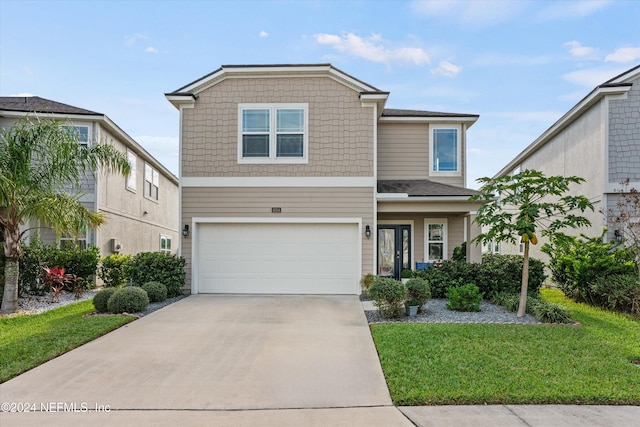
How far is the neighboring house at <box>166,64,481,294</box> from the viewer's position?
12.2m

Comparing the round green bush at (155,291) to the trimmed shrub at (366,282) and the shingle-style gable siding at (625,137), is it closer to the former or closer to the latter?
the trimmed shrub at (366,282)

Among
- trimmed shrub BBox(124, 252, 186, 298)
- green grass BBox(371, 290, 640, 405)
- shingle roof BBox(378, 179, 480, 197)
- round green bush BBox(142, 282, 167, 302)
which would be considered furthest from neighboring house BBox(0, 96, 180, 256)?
green grass BBox(371, 290, 640, 405)

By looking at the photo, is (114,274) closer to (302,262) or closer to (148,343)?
(302,262)

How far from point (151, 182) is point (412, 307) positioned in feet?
50.4

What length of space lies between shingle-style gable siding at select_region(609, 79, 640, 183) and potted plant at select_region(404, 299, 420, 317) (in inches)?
293

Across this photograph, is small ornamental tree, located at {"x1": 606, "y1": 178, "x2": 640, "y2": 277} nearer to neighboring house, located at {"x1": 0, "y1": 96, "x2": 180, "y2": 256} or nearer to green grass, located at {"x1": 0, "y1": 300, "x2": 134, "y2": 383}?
green grass, located at {"x1": 0, "y1": 300, "x2": 134, "y2": 383}

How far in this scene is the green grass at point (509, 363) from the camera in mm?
4695

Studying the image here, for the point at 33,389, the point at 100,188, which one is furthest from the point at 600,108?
the point at 100,188

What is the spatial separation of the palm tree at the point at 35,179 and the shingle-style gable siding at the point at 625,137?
14161 millimetres

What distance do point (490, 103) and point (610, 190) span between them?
5.53 metres

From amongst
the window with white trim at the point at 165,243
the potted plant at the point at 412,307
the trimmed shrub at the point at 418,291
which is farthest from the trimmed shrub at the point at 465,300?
the window with white trim at the point at 165,243

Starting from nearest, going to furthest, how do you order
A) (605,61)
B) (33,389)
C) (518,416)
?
(518,416) < (33,389) < (605,61)

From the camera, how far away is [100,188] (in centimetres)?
1421

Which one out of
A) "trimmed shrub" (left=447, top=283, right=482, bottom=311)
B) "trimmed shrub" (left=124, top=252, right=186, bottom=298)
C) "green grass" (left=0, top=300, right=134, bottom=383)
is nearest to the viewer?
"green grass" (left=0, top=300, right=134, bottom=383)
